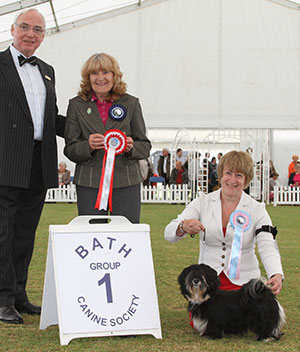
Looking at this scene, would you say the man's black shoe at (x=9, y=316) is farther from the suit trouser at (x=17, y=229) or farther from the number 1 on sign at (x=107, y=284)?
the number 1 on sign at (x=107, y=284)

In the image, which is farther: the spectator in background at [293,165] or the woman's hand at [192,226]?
the spectator in background at [293,165]

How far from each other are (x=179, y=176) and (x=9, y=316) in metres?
10.8

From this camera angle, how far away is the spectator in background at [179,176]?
524 inches

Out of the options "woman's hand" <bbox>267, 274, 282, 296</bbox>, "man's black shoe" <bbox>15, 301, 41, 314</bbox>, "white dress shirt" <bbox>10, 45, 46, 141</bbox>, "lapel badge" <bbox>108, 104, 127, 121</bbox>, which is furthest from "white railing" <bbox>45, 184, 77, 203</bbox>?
"woman's hand" <bbox>267, 274, 282, 296</bbox>

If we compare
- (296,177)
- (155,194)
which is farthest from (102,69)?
(296,177)

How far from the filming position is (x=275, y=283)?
2.44 m

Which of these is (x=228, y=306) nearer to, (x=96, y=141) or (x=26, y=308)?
(x=96, y=141)

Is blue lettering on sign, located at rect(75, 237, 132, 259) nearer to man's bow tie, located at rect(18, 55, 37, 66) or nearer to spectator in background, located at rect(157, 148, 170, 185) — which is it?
man's bow tie, located at rect(18, 55, 37, 66)

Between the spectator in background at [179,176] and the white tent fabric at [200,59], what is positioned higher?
the white tent fabric at [200,59]

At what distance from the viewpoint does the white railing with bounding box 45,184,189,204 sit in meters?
13.0

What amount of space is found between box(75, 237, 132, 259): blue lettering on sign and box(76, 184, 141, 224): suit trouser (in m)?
0.23

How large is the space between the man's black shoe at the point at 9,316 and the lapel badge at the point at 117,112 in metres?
1.03

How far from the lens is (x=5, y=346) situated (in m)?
2.28

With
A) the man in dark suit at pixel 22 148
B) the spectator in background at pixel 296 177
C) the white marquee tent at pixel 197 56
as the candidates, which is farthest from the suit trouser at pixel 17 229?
the spectator in background at pixel 296 177
